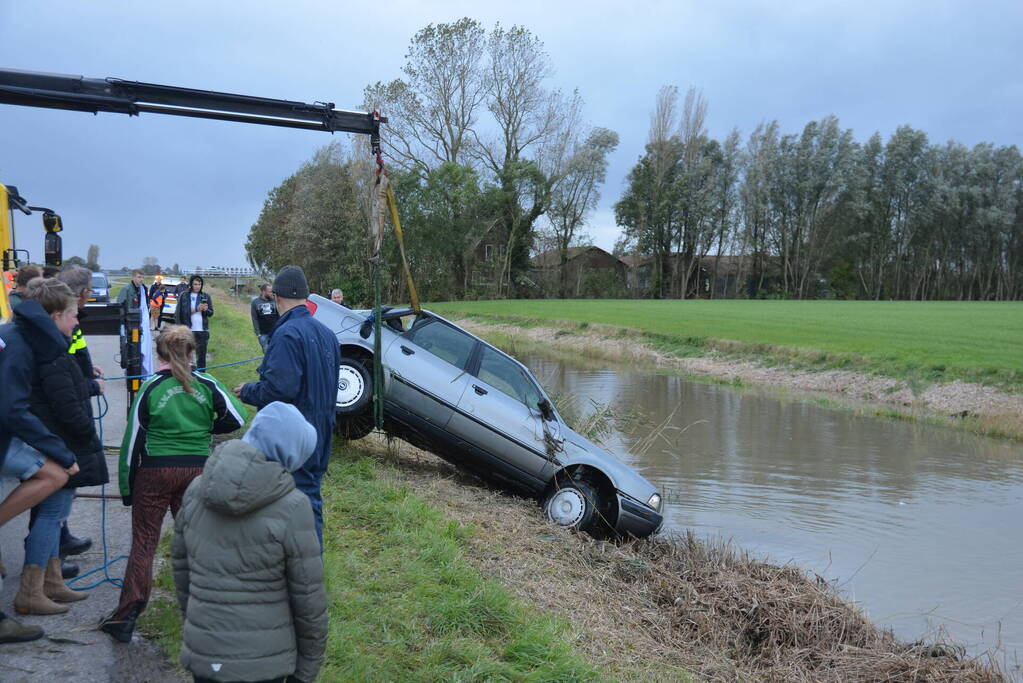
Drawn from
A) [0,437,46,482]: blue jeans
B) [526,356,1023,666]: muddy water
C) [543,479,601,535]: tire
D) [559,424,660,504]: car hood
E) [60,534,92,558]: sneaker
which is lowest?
[526,356,1023,666]: muddy water

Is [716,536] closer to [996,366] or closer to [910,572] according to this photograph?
[910,572]

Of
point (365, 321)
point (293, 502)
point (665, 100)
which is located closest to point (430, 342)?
point (365, 321)

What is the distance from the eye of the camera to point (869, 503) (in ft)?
36.8

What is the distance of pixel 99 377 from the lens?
661 centimetres

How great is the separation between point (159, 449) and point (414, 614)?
1809 mm

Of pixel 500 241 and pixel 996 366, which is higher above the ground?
pixel 500 241

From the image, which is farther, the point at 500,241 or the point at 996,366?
the point at 500,241

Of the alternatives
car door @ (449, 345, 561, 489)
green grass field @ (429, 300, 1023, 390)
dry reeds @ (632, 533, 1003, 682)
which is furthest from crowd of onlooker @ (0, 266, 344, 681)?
green grass field @ (429, 300, 1023, 390)

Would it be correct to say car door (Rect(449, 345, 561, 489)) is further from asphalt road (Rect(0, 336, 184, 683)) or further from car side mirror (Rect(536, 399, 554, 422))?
asphalt road (Rect(0, 336, 184, 683))

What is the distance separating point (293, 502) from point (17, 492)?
245cm

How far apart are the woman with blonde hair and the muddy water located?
222 inches

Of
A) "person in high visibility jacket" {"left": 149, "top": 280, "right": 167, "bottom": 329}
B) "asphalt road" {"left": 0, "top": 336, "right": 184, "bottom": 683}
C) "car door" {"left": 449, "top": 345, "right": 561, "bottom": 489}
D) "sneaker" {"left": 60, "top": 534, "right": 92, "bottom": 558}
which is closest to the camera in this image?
"asphalt road" {"left": 0, "top": 336, "right": 184, "bottom": 683}

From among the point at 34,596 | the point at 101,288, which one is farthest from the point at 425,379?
the point at 101,288

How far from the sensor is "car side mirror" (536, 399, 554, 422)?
8906mm
